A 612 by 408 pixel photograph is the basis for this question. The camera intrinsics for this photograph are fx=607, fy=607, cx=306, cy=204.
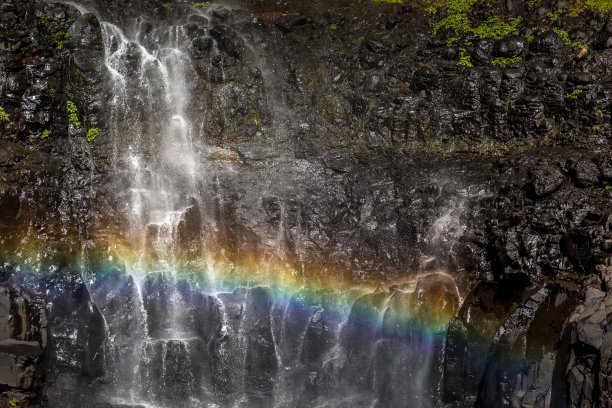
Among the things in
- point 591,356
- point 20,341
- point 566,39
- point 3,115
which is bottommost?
point 20,341

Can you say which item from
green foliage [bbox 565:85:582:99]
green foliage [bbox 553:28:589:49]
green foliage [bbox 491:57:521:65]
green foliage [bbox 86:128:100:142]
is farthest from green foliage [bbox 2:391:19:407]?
green foliage [bbox 553:28:589:49]

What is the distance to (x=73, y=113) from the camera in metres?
12.1

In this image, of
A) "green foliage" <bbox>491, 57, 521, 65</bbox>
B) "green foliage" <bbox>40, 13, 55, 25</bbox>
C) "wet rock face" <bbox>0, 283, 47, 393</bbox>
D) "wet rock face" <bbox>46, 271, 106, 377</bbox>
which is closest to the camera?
"wet rock face" <bbox>0, 283, 47, 393</bbox>

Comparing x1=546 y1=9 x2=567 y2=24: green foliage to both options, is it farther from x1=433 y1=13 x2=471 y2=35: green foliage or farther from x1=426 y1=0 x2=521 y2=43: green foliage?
x1=433 y1=13 x2=471 y2=35: green foliage

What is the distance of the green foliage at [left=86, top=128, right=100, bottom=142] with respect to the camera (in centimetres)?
1207

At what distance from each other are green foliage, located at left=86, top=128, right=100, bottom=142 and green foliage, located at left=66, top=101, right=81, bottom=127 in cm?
26

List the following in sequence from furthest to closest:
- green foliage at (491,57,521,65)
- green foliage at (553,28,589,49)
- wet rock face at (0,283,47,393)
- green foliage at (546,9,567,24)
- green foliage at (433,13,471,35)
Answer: green foliage at (433,13,471,35)
green foliage at (546,9,567,24)
green foliage at (491,57,521,65)
green foliage at (553,28,589,49)
wet rock face at (0,283,47,393)

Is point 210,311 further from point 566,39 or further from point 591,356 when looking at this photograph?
point 566,39

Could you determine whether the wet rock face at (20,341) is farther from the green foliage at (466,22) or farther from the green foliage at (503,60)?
the green foliage at (503,60)

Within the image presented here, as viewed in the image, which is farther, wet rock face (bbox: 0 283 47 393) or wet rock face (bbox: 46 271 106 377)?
wet rock face (bbox: 46 271 106 377)

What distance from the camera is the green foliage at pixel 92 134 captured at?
1207cm

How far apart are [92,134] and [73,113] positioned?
0.55m

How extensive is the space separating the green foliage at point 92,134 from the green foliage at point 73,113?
26 cm

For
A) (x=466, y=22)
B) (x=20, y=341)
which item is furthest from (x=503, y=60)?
(x=20, y=341)
